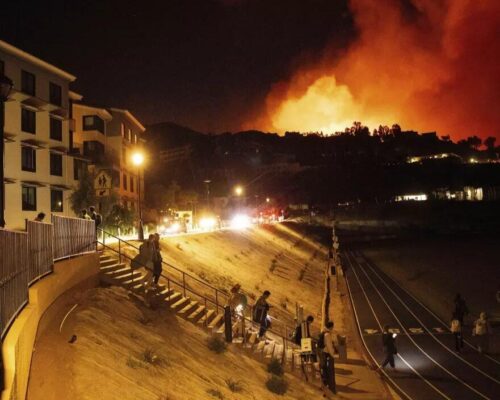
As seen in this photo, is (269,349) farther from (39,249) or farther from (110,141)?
(110,141)

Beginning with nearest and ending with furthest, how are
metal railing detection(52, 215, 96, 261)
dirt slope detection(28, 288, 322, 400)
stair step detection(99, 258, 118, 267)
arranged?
1. dirt slope detection(28, 288, 322, 400)
2. metal railing detection(52, 215, 96, 261)
3. stair step detection(99, 258, 118, 267)

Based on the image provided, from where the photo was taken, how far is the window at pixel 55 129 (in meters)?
41.1

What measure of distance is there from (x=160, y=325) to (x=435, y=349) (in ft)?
50.4

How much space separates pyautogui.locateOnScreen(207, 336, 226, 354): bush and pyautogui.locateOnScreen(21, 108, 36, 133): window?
95.4ft

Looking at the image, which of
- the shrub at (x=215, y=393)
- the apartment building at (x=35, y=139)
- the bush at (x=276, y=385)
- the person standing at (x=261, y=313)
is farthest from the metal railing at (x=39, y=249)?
the apartment building at (x=35, y=139)

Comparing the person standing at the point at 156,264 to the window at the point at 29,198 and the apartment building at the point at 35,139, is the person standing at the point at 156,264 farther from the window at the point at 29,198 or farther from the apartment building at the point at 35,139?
the window at the point at 29,198

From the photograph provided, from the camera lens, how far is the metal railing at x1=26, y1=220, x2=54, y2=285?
9891 mm

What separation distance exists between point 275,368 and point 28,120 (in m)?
31.1

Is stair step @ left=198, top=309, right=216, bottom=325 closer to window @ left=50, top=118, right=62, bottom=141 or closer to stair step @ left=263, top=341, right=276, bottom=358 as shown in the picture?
stair step @ left=263, top=341, right=276, bottom=358


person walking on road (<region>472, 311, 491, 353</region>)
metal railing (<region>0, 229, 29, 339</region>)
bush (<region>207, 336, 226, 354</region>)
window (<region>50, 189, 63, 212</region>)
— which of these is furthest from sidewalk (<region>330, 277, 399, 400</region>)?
window (<region>50, 189, 63, 212</region>)

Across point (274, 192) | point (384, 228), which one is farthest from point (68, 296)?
point (274, 192)

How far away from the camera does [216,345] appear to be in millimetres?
14125

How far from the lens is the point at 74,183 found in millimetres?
44531

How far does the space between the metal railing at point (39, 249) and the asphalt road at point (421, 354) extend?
464 inches
